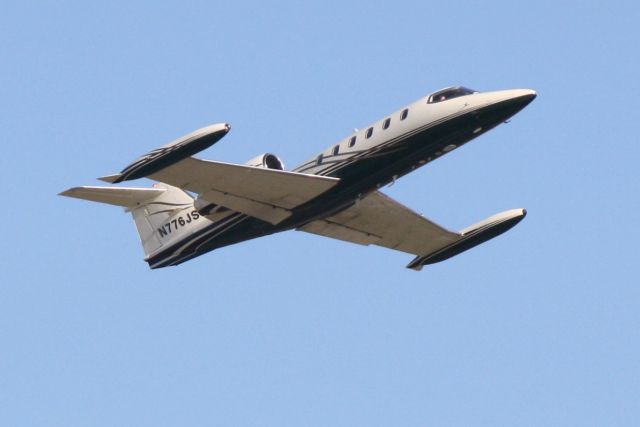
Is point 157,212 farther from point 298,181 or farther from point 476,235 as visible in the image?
point 476,235

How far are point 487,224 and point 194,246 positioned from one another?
8.77 metres

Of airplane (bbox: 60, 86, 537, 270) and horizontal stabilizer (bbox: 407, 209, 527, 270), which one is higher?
airplane (bbox: 60, 86, 537, 270)

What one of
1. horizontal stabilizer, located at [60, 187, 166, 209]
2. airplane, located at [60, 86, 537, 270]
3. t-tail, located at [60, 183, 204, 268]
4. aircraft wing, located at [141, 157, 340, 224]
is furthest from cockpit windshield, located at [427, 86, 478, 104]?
horizontal stabilizer, located at [60, 187, 166, 209]

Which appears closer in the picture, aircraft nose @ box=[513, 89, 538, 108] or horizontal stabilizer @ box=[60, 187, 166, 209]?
aircraft nose @ box=[513, 89, 538, 108]

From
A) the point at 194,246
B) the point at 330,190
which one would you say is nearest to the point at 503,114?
the point at 330,190

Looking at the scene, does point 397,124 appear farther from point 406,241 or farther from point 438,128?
point 406,241

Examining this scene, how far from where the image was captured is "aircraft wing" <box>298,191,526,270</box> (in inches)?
1551

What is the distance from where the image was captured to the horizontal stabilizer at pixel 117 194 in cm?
3625

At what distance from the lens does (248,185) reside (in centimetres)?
3547

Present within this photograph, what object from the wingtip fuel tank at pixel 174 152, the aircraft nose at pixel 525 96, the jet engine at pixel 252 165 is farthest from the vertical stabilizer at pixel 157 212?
the aircraft nose at pixel 525 96

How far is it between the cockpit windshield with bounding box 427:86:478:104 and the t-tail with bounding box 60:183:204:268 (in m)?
7.73

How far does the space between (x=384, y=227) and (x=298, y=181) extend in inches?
231

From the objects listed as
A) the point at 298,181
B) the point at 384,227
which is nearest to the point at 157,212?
the point at 298,181

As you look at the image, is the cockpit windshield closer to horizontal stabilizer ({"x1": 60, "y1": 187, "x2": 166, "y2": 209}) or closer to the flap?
the flap
